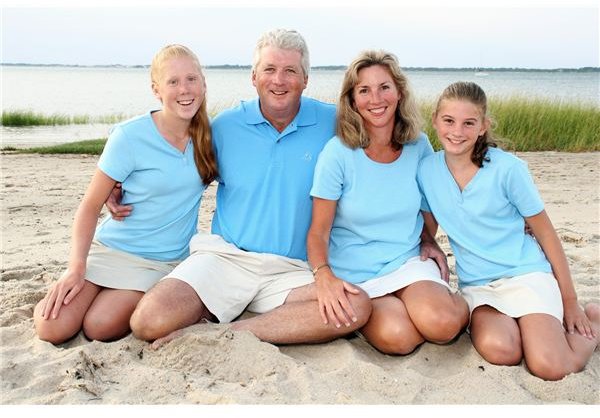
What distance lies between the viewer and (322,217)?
11.2 ft

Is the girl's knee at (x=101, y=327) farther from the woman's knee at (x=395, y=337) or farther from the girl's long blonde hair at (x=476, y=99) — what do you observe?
the girl's long blonde hair at (x=476, y=99)

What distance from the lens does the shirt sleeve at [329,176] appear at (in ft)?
11.1

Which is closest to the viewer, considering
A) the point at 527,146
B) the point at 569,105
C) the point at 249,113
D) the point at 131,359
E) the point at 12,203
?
the point at 131,359

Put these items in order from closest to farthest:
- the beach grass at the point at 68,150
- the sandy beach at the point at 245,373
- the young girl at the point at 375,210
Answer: the sandy beach at the point at 245,373, the young girl at the point at 375,210, the beach grass at the point at 68,150

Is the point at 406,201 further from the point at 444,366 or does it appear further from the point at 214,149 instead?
the point at 214,149

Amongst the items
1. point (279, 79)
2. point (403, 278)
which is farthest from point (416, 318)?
point (279, 79)

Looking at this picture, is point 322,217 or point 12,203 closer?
point 322,217

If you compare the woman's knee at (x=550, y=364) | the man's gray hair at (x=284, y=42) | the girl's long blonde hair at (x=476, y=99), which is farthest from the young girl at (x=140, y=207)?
the woman's knee at (x=550, y=364)

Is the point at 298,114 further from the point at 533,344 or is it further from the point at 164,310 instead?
the point at 533,344

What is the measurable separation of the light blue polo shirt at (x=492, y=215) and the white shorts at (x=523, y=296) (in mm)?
50

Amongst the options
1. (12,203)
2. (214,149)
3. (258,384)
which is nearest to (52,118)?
(12,203)

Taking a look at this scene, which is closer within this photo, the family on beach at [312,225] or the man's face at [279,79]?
the family on beach at [312,225]

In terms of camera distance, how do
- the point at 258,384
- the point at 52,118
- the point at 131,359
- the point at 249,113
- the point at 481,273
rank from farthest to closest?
the point at 52,118, the point at 249,113, the point at 481,273, the point at 131,359, the point at 258,384

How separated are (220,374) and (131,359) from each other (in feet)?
1.54
